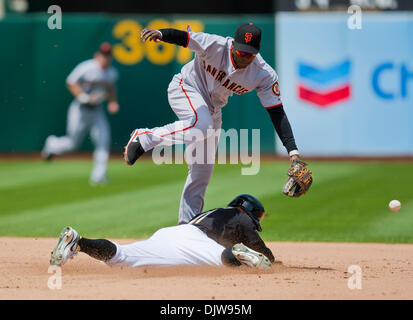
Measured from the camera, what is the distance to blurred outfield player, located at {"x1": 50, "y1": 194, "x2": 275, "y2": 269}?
5.64 metres

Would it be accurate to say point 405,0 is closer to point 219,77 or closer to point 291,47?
point 291,47

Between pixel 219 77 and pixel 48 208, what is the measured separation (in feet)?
13.8

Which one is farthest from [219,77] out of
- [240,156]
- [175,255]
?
[240,156]

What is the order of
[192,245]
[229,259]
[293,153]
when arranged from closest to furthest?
1. [229,259]
2. [192,245]
3. [293,153]

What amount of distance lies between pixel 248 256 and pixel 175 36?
179cm

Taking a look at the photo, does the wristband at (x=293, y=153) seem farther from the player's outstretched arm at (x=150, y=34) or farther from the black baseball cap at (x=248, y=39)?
the player's outstretched arm at (x=150, y=34)

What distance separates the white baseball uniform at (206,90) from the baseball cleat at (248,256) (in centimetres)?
102

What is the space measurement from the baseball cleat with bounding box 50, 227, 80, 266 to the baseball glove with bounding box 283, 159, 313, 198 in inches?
62.9

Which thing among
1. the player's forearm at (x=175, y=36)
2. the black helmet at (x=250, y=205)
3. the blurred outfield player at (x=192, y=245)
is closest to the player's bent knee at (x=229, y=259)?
the blurred outfield player at (x=192, y=245)

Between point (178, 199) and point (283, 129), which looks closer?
point (283, 129)

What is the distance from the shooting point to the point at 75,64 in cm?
1562

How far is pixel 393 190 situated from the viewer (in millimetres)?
11195

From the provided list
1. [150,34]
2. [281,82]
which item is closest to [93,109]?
[281,82]

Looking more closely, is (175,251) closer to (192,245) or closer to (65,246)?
(192,245)
